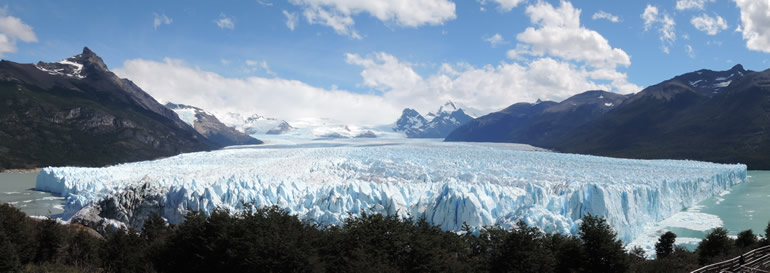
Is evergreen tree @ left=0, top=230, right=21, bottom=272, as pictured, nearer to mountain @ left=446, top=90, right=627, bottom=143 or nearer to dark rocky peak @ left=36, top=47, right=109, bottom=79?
dark rocky peak @ left=36, top=47, right=109, bottom=79

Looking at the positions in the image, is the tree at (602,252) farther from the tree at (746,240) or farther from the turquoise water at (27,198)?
the turquoise water at (27,198)

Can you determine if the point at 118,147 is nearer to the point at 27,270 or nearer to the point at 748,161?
the point at 27,270

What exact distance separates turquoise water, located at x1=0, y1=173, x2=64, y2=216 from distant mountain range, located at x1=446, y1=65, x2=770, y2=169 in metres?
94.3

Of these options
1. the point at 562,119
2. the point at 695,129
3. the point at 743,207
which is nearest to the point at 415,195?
the point at 743,207

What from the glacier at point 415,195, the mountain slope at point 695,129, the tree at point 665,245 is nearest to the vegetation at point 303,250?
the tree at point 665,245

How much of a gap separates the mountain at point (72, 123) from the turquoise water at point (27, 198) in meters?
16.2

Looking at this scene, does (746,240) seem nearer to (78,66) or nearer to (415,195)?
(415,195)

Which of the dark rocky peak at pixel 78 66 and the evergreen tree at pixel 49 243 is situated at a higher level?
the dark rocky peak at pixel 78 66

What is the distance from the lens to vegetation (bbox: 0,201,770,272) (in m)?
15.6

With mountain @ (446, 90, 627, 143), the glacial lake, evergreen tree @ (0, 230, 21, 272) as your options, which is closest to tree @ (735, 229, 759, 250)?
the glacial lake

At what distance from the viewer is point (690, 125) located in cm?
10619

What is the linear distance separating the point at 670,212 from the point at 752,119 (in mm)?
80797

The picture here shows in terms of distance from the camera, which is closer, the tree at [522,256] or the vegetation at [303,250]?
the vegetation at [303,250]

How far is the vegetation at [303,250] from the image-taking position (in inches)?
613
